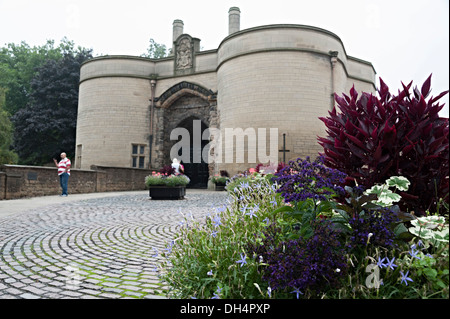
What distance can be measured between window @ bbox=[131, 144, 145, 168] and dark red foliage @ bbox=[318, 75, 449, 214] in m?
20.5

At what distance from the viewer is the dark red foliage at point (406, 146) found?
225cm

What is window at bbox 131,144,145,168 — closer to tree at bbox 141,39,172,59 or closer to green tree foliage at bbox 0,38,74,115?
green tree foliage at bbox 0,38,74,115

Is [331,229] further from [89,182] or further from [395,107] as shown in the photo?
[89,182]

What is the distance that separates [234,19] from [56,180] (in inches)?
658

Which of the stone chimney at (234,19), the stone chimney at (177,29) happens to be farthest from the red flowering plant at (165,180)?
the stone chimney at (177,29)

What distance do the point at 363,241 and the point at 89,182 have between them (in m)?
15.9

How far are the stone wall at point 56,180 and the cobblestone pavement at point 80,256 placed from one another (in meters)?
5.06

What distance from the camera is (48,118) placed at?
90.5ft

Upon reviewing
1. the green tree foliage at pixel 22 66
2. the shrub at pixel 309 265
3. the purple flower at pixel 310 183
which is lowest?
the shrub at pixel 309 265

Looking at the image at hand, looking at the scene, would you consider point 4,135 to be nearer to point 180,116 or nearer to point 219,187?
point 180,116

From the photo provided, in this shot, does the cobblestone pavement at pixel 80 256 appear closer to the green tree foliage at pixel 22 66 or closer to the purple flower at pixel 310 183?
the purple flower at pixel 310 183

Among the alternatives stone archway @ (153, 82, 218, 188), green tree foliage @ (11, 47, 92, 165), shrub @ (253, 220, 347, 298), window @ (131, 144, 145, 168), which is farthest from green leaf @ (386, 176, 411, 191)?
green tree foliage @ (11, 47, 92, 165)
